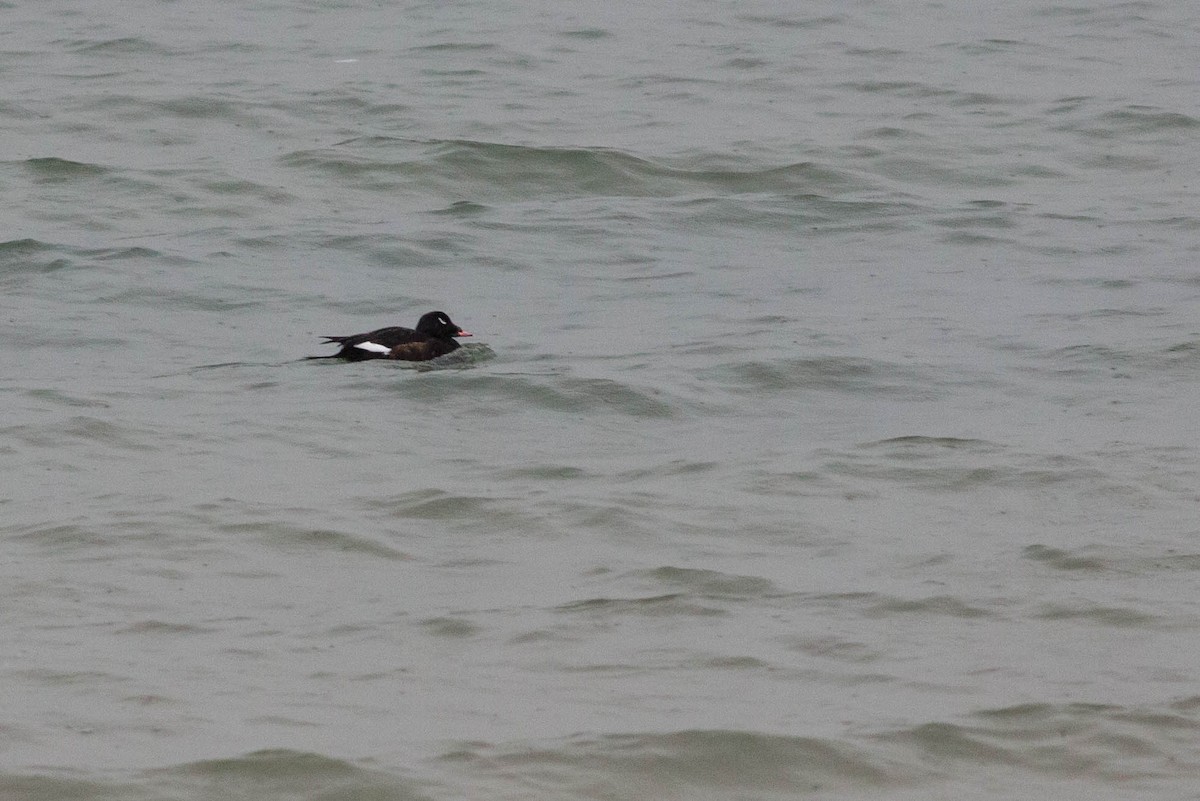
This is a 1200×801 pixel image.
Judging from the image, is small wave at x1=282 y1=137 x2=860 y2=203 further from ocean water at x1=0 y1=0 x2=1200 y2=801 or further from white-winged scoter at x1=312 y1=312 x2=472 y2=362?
white-winged scoter at x1=312 y1=312 x2=472 y2=362

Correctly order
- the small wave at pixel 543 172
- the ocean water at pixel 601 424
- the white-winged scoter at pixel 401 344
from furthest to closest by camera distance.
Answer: the small wave at pixel 543 172 → the white-winged scoter at pixel 401 344 → the ocean water at pixel 601 424

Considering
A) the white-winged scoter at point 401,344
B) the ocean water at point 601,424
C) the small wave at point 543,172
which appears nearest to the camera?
the ocean water at point 601,424

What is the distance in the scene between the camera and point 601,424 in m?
10.7

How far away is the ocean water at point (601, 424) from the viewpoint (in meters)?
6.63

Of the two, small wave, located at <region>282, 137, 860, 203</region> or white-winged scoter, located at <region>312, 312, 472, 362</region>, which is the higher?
small wave, located at <region>282, 137, 860, 203</region>

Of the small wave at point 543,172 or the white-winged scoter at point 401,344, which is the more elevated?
the small wave at point 543,172

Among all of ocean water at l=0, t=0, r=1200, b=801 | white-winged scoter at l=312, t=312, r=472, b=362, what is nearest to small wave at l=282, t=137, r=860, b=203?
ocean water at l=0, t=0, r=1200, b=801

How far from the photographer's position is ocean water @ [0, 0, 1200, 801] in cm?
663

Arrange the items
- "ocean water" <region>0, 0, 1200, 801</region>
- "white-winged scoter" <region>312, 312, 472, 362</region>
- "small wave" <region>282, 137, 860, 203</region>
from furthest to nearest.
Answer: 1. "small wave" <region>282, 137, 860, 203</region>
2. "white-winged scoter" <region>312, 312, 472, 362</region>
3. "ocean water" <region>0, 0, 1200, 801</region>

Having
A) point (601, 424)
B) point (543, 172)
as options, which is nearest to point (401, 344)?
point (601, 424)

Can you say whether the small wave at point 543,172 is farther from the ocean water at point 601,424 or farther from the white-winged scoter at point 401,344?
the white-winged scoter at point 401,344

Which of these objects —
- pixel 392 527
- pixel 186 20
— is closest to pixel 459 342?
pixel 392 527

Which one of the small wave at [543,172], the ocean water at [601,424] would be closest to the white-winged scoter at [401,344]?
the ocean water at [601,424]

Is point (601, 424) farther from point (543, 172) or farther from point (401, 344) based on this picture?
point (543, 172)
